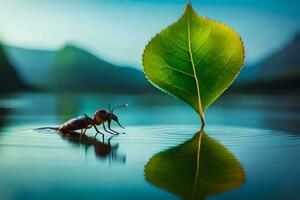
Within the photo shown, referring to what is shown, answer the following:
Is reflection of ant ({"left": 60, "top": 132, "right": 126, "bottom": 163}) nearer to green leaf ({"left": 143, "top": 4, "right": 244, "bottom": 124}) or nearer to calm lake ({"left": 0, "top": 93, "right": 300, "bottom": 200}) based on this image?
calm lake ({"left": 0, "top": 93, "right": 300, "bottom": 200})

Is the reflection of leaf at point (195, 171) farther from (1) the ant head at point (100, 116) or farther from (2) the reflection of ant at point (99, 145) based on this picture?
(1) the ant head at point (100, 116)

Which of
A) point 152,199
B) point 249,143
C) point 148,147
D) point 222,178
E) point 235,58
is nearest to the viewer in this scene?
point 152,199

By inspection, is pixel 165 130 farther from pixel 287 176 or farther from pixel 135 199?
pixel 135 199

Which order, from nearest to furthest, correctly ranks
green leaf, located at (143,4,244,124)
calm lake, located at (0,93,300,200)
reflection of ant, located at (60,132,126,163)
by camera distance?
calm lake, located at (0,93,300,200)
reflection of ant, located at (60,132,126,163)
green leaf, located at (143,4,244,124)

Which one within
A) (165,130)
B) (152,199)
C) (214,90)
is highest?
(214,90)

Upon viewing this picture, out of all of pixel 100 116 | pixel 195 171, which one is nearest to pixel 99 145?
pixel 100 116

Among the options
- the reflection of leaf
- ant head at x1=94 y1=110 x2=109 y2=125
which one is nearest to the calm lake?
the reflection of leaf

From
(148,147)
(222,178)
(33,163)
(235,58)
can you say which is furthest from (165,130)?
(222,178)

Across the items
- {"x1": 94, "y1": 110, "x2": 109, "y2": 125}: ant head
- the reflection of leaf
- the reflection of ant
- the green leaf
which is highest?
the green leaf
